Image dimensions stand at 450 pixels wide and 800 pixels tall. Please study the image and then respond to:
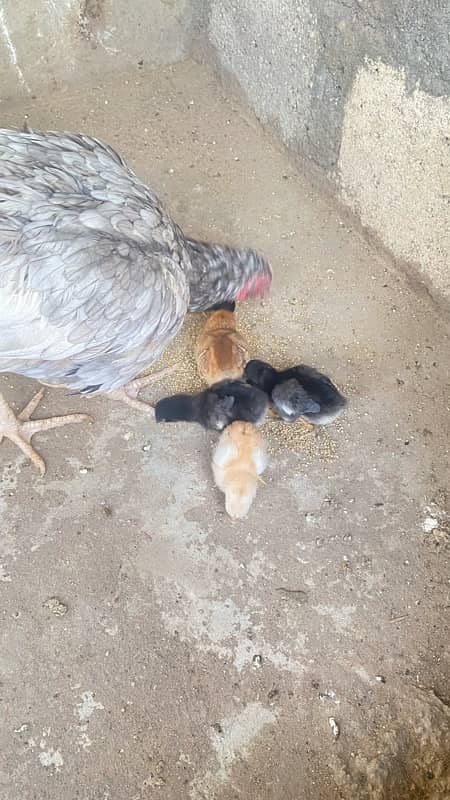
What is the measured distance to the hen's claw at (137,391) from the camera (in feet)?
9.35

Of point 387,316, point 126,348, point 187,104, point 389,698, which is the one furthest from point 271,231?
point 389,698

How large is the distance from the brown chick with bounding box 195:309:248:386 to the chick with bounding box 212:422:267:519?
26 centimetres

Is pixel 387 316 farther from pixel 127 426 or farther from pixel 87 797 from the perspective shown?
pixel 87 797

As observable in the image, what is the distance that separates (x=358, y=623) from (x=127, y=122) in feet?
9.64

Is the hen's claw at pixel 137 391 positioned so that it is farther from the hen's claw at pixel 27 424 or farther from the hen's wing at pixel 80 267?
the hen's wing at pixel 80 267

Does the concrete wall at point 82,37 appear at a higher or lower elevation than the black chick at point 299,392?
higher

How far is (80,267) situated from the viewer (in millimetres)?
2109

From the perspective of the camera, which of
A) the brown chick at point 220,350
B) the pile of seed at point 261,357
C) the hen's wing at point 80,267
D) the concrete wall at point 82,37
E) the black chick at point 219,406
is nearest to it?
the hen's wing at point 80,267

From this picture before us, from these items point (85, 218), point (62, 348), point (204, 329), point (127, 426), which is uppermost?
point (85, 218)

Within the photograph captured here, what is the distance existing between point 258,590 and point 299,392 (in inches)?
29.9

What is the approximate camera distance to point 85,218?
7.15ft

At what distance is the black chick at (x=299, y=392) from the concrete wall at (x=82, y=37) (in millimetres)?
2272

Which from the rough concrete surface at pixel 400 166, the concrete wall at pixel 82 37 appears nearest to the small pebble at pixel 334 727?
the rough concrete surface at pixel 400 166

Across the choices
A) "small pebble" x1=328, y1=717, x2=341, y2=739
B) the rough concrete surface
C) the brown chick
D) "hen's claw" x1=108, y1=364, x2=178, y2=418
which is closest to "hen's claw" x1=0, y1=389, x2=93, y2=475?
"hen's claw" x1=108, y1=364, x2=178, y2=418
